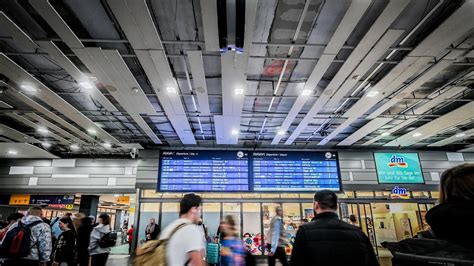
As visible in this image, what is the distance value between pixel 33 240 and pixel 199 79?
12.3 ft

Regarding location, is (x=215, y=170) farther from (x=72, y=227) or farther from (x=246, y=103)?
(x=72, y=227)

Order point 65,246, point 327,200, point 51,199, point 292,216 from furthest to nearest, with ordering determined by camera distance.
Result: point 51,199, point 292,216, point 65,246, point 327,200

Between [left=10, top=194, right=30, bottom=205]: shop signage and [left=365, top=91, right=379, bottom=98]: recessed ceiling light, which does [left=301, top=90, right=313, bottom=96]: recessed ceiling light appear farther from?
[left=10, top=194, right=30, bottom=205]: shop signage

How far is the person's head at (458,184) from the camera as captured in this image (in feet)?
3.51

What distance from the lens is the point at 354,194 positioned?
396 inches

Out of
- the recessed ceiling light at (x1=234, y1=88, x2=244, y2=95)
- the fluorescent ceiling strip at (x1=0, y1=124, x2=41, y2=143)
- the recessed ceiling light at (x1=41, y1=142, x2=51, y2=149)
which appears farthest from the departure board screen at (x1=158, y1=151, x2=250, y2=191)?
the fluorescent ceiling strip at (x1=0, y1=124, x2=41, y2=143)

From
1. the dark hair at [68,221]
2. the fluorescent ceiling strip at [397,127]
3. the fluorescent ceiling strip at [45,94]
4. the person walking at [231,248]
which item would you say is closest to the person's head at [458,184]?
the person walking at [231,248]

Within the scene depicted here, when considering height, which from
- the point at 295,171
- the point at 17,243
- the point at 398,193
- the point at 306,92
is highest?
the point at 306,92

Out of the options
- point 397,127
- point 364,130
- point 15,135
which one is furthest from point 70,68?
point 397,127

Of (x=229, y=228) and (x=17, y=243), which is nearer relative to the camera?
(x=17, y=243)

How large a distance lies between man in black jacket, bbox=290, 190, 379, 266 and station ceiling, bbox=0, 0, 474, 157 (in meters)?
2.83

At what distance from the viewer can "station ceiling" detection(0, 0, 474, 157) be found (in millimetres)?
3973

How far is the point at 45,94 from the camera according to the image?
235 inches

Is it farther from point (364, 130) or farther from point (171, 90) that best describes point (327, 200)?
point (364, 130)
